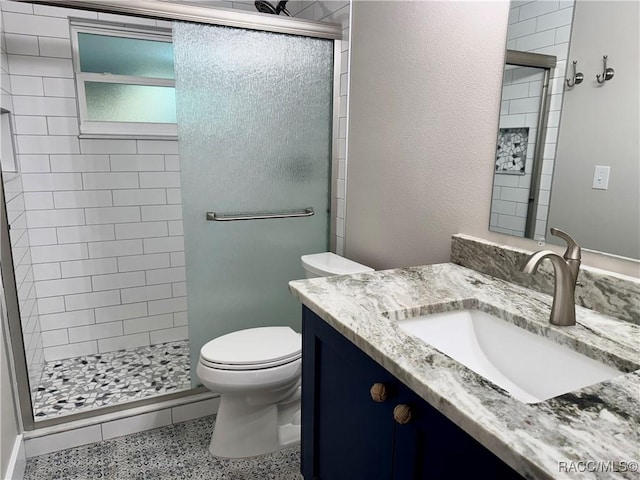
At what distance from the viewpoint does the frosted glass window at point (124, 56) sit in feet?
8.22

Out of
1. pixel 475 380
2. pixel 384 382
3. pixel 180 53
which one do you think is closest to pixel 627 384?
pixel 475 380

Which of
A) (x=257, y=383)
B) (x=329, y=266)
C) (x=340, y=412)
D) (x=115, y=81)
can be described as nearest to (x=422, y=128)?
(x=329, y=266)

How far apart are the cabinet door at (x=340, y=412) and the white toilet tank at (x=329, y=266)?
61cm

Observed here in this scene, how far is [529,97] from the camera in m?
1.27

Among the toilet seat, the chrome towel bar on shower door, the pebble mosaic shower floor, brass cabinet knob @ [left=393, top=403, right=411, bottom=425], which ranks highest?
the chrome towel bar on shower door

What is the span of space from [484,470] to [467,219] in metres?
0.96

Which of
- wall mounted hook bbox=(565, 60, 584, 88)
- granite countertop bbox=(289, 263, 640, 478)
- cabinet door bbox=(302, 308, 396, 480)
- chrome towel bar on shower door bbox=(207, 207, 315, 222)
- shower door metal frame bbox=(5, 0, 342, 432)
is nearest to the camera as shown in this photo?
granite countertop bbox=(289, 263, 640, 478)

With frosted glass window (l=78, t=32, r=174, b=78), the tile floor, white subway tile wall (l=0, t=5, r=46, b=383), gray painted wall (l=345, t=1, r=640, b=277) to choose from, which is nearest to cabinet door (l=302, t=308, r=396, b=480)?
the tile floor

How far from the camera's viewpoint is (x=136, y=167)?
2.63m

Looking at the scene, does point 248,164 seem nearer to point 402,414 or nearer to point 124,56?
point 124,56

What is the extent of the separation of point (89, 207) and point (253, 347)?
4.66 feet

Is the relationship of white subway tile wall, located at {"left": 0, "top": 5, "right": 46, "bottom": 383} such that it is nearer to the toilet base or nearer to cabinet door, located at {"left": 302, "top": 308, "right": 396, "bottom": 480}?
the toilet base

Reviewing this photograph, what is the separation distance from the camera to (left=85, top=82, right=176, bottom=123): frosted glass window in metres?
Answer: 2.55

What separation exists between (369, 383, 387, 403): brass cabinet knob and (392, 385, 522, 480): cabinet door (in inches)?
1.3
